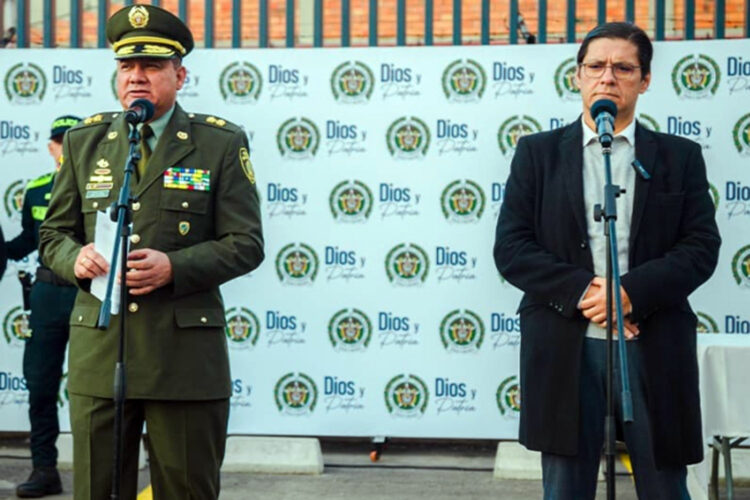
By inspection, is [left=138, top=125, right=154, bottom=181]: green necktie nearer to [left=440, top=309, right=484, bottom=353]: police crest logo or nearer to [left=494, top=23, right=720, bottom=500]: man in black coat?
[left=494, top=23, right=720, bottom=500]: man in black coat

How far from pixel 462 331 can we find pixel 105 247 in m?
3.71

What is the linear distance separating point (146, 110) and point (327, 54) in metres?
3.61

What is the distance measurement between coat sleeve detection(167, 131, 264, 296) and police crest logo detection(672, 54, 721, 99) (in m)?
3.71

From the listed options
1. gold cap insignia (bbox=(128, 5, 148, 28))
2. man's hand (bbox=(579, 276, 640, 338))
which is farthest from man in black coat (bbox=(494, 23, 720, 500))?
gold cap insignia (bbox=(128, 5, 148, 28))

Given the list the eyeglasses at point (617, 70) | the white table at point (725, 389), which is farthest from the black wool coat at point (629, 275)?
the white table at point (725, 389)

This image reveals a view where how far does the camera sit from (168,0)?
759 centimetres

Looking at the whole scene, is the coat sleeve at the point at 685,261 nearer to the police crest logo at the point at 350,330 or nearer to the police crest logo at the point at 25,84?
the police crest logo at the point at 350,330

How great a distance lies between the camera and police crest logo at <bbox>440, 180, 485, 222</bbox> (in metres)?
7.03

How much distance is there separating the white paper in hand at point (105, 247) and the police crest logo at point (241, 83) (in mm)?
3622

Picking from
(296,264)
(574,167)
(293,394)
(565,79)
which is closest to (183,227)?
(574,167)

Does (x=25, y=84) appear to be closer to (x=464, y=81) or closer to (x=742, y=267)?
(x=464, y=81)

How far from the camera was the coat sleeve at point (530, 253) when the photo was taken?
359cm

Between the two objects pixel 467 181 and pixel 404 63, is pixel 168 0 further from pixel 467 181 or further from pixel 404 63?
pixel 467 181

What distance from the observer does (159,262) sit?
3572mm
